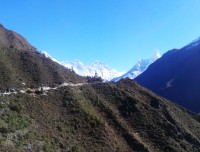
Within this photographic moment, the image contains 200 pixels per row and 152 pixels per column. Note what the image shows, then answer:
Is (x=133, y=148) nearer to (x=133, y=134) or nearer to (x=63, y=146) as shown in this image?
(x=133, y=134)

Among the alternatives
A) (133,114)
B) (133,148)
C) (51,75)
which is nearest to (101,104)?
(133,114)

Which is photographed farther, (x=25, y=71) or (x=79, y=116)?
(x=25, y=71)

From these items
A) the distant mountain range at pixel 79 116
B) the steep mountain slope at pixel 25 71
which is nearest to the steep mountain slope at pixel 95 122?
the distant mountain range at pixel 79 116

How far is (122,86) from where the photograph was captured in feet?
326

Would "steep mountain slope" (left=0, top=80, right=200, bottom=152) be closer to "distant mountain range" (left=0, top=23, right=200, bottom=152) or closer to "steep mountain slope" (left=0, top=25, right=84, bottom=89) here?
"distant mountain range" (left=0, top=23, right=200, bottom=152)

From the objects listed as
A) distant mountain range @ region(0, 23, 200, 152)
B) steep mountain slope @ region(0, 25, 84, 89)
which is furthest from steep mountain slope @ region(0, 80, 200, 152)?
steep mountain slope @ region(0, 25, 84, 89)

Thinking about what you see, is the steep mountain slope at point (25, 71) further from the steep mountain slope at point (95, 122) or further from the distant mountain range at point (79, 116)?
the steep mountain slope at point (95, 122)

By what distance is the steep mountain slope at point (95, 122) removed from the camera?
194 feet

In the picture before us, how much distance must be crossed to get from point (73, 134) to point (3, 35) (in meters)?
121

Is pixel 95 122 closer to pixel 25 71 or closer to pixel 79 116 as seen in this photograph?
pixel 79 116

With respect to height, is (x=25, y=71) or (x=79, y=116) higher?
(x=25, y=71)

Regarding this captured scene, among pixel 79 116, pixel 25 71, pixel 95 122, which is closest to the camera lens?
pixel 95 122

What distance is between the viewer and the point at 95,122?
2827 inches

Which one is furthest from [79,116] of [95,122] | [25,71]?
[25,71]
